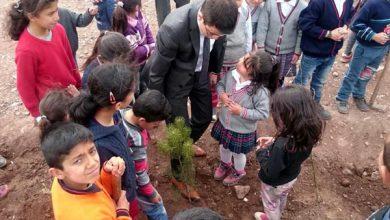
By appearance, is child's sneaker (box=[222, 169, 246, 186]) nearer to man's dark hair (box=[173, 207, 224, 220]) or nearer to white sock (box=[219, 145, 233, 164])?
white sock (box=[219, 145, 233, 164])

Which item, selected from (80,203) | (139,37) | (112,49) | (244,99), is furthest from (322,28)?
(80,203)

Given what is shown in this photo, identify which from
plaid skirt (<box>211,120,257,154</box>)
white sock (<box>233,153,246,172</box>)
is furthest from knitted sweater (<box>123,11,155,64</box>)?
white sock (<box>233,153,246,172</box>)

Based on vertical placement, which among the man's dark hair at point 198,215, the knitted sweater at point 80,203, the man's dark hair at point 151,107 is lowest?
the knitted sweater at point 80,203

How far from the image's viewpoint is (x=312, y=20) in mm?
3787

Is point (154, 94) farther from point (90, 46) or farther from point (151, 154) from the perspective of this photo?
point (90, 46)

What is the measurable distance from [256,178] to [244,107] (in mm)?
1072

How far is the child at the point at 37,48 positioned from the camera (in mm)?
2832

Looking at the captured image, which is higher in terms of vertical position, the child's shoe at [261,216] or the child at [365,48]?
the child at [365,48]

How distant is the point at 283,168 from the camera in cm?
263

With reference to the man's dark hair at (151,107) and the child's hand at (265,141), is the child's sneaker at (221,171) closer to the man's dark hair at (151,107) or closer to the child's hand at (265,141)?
the child's hand at (265,141)

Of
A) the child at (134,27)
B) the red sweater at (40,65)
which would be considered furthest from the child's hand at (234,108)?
the red sweater at (40,65)

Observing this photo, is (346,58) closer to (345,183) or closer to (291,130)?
(345,183)

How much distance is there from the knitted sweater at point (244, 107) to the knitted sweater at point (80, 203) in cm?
149

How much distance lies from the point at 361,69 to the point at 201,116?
2225 mm
